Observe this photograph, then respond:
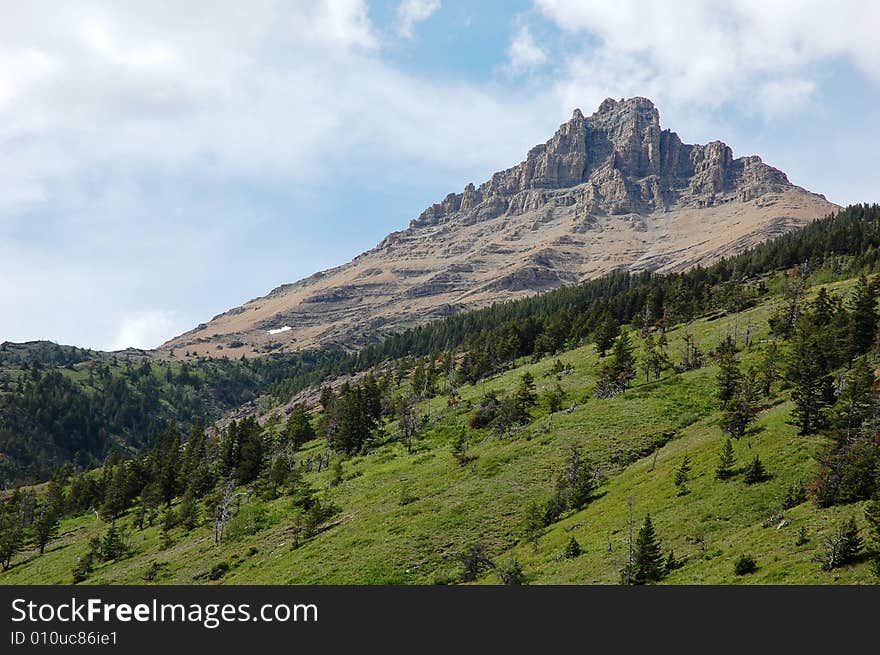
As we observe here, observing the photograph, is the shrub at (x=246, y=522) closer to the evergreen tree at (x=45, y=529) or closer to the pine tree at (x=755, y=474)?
the evergreen tree at (x=45, y=529)

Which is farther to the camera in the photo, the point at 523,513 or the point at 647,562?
the point at 523,513

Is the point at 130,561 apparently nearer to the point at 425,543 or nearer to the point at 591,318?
the point at 425,543

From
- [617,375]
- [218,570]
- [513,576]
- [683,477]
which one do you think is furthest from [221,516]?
[617,375]

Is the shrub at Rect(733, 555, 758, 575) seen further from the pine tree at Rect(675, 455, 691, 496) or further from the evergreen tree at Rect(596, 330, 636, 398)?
the evergreen tree at Rect(596, 330, 636, 398)

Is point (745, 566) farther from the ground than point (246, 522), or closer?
farther from the ground

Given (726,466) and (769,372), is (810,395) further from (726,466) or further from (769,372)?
(769,372)

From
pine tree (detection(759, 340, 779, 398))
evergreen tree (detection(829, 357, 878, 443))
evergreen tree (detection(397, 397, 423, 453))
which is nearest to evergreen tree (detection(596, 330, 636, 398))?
pine tree (detection(759, 340, 779, 398))

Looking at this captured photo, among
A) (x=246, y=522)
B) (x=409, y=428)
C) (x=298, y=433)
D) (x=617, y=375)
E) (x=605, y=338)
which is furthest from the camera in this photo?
→ (x=298, y=433)

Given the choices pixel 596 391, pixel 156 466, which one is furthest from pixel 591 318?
pixel 156 466

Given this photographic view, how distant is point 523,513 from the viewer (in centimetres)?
5388

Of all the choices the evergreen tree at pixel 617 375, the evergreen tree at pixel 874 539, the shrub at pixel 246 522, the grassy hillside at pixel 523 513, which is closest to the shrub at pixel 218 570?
the grassy hillside at pixel 523 513

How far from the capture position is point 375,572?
152ft
